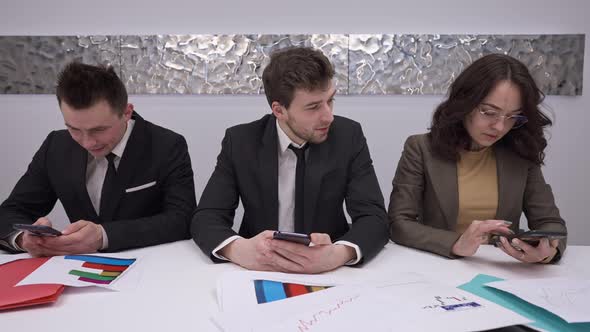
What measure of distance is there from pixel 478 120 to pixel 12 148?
124 inches

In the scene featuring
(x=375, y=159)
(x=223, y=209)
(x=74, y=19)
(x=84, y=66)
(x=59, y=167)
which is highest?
(x=74, y=19)

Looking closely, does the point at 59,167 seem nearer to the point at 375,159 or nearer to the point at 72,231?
the point at 72,231

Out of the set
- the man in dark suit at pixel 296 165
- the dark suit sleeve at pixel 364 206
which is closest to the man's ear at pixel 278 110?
the man in dark suit at pixel 296 165

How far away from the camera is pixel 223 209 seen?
1.73 meters

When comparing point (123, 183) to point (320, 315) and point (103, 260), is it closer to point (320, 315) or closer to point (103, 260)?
point (103, 260)

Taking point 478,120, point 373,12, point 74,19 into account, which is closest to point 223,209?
point 478,120

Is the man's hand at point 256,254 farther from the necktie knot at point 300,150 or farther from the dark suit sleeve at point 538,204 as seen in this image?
the dark suit sleeve at point 538,204

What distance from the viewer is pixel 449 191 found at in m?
1.85

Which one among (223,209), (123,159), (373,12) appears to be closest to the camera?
(223,209)

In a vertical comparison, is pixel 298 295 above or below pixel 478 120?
below

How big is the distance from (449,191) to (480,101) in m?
0.37

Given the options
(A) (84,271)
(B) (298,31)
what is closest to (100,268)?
(A) (84,271)

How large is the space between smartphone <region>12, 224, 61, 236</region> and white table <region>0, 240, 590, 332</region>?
251 mm

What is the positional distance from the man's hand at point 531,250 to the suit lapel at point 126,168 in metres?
1.37
